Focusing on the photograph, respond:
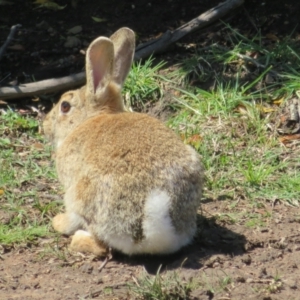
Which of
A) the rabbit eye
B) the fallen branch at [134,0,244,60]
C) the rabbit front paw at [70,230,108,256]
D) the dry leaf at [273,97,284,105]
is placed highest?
the fallen branch at [134,0,244,60]

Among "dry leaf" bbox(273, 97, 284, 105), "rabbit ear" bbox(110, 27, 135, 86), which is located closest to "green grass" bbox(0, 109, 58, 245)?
"rabbit ear" bbox(110, 27, 135, 86)

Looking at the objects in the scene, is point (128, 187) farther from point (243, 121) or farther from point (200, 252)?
point (243, 121)

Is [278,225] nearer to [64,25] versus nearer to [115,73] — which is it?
[115,73]

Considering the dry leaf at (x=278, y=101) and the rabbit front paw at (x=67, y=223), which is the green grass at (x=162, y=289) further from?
the dry leaf at (x=278, y=101)

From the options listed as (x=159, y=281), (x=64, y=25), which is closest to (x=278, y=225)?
(x=159, y=281)

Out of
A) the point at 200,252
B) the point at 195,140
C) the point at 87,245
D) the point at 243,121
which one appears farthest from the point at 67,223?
the point at 243,121

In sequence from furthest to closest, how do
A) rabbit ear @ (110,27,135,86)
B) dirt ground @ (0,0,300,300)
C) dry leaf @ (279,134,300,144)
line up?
dry leaf @ (279,134,300,144) < rabbit ear @ (110,27,135,86) < dirt ground @ (0,0,300,300)

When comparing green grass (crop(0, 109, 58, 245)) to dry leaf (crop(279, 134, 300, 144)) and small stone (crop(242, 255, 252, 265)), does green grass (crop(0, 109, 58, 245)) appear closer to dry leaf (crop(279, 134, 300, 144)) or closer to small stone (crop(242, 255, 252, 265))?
small stone (crop(242, 255, 252, 265))
